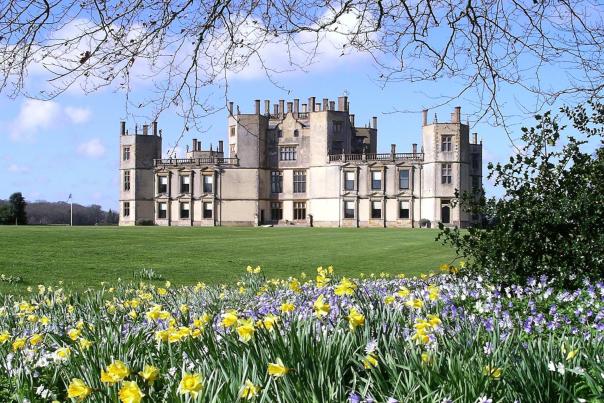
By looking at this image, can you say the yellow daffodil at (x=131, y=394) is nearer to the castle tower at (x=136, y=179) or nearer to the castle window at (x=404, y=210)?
the castle window at (x=404, y=210)

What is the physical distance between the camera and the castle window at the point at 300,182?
61875 mm

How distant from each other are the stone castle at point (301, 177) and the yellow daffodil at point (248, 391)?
2072 inches

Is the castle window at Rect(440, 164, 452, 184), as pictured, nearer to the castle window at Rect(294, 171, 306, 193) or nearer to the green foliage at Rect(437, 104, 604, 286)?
the castle window at Rect(294, 171, 306, 193)

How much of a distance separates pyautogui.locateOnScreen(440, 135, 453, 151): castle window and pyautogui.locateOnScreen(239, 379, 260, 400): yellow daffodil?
53646 mm

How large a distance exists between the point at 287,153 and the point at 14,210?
84.3 feet

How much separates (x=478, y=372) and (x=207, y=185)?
61.2 m

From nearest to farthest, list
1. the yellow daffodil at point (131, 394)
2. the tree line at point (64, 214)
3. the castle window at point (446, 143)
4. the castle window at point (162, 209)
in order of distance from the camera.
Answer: the yellow daffodil at point (131, 394), the castle window at point (446, 143), the castle window at point (162, 209), the tree line at point (64, 214)

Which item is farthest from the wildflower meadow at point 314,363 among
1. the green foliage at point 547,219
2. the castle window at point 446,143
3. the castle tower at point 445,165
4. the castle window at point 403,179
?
the castle window at point 403,179

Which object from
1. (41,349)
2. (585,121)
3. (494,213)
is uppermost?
(585,121)

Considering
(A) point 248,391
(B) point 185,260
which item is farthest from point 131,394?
(B) point 185,260

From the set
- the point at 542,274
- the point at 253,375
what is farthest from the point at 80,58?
the point at 542,274

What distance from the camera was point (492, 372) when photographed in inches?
111

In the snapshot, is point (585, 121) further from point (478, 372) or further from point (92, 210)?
point (92, 210)

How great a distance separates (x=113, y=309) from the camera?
5328 mm
